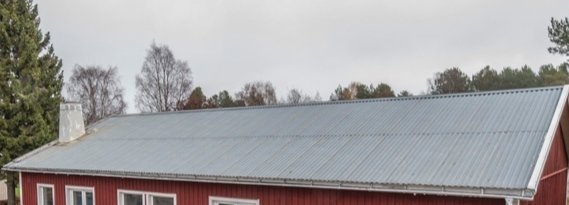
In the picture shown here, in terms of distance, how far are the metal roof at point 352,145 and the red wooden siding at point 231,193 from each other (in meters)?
0.34

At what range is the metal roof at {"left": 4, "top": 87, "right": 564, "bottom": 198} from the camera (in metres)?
6.96

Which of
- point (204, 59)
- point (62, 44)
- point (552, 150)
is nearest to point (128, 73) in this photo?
point (204, 59)

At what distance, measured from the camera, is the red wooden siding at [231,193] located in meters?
7.17

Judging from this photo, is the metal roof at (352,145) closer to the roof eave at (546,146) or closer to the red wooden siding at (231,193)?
the roof eave at (546,146)

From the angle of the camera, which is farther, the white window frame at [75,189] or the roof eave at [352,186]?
the white window frame at [75,189]

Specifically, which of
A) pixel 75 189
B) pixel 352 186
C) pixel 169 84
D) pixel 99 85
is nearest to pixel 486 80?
pixel 169 84

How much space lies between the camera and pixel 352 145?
8.92m

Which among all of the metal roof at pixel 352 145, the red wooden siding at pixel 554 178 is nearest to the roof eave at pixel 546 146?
the metal roof at pixel 352 145

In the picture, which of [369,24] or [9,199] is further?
[369,24]

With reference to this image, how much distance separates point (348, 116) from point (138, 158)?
525 cm

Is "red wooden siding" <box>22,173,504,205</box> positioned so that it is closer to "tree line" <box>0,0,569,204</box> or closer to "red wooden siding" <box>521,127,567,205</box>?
"red wooden siding" <box>521,127,567,205</box>

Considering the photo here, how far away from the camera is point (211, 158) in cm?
1007

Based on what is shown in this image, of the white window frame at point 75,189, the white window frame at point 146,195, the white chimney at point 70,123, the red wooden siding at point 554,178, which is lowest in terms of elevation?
the white window frame at point 75,189

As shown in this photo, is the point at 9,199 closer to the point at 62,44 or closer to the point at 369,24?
the point at 62,44
